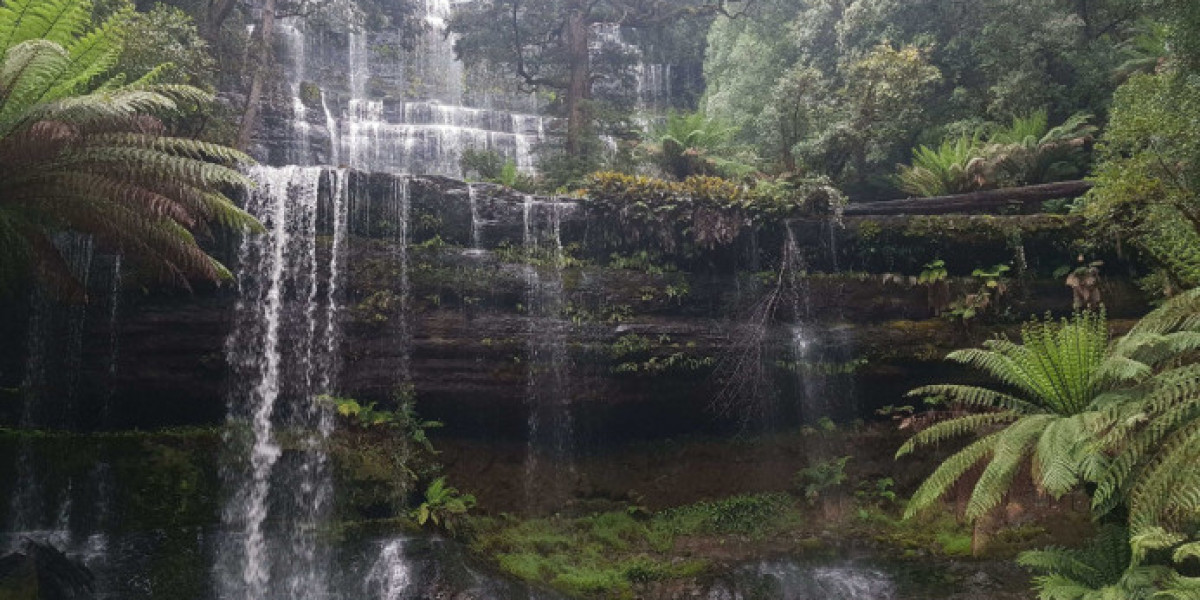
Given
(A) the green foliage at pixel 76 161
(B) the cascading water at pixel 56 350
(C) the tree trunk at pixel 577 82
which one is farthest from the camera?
(C) the tree trunk at pixel 577 82

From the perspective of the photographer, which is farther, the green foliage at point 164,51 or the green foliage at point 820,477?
the green foliage at point 164,51

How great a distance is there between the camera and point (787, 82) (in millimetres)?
15008

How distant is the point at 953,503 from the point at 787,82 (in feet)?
28.3

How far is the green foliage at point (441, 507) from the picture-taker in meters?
9.09

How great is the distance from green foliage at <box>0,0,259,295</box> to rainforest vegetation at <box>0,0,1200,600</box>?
0.04 meters

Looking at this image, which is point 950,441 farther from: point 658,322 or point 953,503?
point 658,322

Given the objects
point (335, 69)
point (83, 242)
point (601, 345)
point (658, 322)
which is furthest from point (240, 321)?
point (335, 69)

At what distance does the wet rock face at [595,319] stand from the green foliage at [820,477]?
2.63 ft

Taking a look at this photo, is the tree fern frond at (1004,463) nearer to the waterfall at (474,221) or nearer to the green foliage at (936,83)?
the green foliage at (936,83)

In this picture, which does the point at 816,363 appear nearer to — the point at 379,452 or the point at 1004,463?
the point at 1004,463

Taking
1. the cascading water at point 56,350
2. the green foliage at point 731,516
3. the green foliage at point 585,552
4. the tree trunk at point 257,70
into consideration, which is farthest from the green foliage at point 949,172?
the cascading water at point 56,350

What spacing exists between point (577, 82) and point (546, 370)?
A: 771cm

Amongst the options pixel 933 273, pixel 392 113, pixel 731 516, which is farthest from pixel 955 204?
pixel 392 113

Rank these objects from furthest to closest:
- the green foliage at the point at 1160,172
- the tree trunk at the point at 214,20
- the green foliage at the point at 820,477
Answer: the tree trunk at the point at 214,20, the green foliage at the point at 820,477, the green foliage at the point at 1160,172
